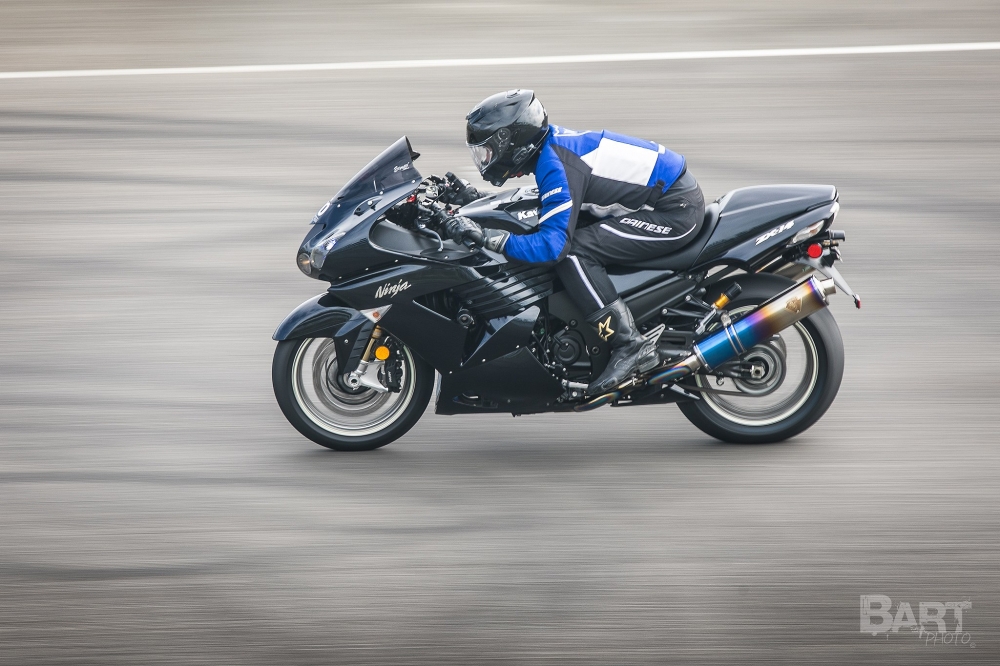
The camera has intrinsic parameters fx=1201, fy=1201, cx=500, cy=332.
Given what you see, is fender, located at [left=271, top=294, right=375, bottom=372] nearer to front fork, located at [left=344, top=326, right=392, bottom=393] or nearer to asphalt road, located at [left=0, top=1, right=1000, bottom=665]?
front fork, located at [left=344, top=326, right=392, bottom=393]

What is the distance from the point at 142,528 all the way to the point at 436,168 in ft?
16.2

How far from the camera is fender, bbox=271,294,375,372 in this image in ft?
19.8

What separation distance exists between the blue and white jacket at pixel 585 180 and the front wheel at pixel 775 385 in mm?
726

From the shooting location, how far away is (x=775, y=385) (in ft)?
20.3

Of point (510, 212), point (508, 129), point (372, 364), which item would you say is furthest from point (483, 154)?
point (372, 364)

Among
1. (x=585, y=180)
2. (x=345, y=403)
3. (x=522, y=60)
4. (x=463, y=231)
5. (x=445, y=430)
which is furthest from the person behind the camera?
(x=522, y=60)

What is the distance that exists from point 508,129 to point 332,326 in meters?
1.33

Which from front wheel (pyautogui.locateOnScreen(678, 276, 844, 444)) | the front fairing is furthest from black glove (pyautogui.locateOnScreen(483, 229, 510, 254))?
front wheel (pyautogui.locateOnScreen(678, 276, 844, 444))

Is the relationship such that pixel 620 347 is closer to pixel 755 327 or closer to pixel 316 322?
pixel 755 327

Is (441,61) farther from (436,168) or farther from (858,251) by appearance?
(858,251)

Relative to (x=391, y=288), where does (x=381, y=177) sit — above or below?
above

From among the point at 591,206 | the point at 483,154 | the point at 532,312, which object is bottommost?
the point at 532,312

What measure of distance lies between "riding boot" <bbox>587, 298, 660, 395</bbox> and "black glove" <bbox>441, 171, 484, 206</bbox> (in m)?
0.90

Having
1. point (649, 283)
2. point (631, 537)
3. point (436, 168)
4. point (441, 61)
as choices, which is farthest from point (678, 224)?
point (441, 61)
